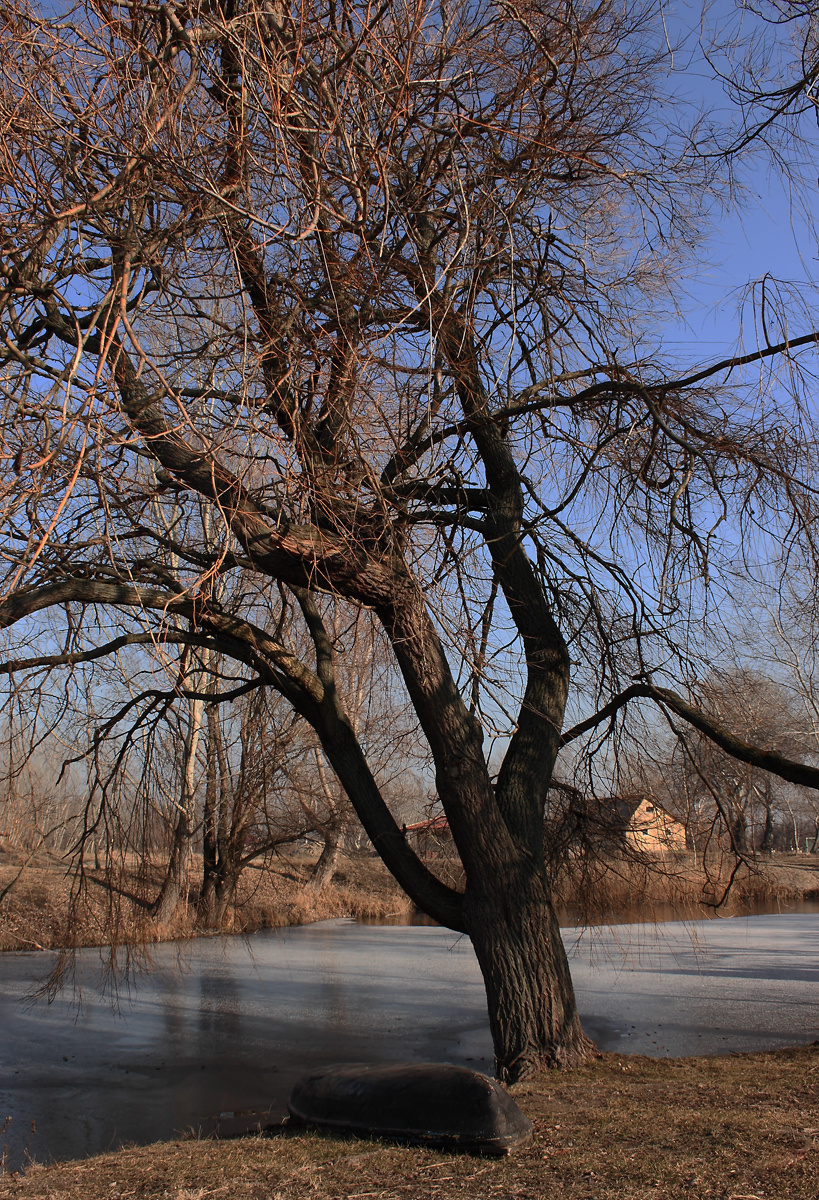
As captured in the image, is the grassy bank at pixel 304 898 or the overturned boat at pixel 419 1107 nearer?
the overturned boat at pixel 419 1107

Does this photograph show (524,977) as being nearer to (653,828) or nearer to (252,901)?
(653,828)

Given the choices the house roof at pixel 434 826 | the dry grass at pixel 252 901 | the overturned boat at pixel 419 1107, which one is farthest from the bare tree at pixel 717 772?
the dry grass at pixel 252 901

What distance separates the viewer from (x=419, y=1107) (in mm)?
3434

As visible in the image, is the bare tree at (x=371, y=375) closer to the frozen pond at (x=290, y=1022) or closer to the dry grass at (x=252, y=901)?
the frozen pond at (x=290, y=1022)

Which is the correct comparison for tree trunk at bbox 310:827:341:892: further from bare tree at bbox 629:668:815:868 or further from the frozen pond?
bare tree at bbox 629:668:815:868

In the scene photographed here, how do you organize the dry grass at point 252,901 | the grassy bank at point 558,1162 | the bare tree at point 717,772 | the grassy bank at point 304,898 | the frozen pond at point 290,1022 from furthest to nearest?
the dry grass at point 252,901 → the grassy bank at point 304,898 → the bare tree at point 717,772 → the frozen pond at point 290,1022 → the grassy bank at point 558,1162

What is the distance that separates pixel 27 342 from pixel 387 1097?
4.45 metres

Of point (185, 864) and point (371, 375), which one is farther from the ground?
point (371, 375)

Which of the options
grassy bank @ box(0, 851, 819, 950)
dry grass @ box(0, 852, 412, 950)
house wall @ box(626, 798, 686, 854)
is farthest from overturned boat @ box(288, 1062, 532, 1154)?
dry grass @ box(0, 852, 412, 950)

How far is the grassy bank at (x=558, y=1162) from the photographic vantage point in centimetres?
265

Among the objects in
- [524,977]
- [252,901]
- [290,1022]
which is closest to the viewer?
[524,977]

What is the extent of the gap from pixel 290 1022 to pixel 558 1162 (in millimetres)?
5392

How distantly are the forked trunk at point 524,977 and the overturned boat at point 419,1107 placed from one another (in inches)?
44.6

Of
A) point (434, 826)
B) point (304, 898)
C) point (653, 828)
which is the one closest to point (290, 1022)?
point (434, 826)
